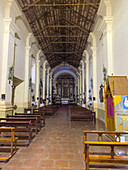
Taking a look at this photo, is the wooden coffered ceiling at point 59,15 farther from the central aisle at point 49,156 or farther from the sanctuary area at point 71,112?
the central aisle at point 49,156

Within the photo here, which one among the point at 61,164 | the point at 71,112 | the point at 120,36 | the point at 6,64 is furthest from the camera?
the point at 71,112

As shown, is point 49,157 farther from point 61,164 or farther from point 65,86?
point 65,86

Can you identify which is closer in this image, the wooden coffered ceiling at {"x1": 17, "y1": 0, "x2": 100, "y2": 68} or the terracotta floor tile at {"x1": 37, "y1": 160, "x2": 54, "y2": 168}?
the terracotta floor tile at {"x1": 37, "y1": 160, "x2": 54, "y2": 168}

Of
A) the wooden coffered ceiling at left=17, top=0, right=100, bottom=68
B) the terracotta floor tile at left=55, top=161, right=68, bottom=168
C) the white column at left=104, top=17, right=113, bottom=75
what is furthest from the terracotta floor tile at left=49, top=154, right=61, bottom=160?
the wooden coffered ceiling at left=17, top=0, right=100, bottom=68

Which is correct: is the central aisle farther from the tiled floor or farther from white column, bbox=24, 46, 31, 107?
white column, bbox=24, 46, 31, 107

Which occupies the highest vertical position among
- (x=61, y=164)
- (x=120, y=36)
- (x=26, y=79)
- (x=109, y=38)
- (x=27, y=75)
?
(x=109, y=38)

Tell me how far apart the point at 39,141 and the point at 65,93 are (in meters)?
28.1

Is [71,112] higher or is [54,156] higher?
[71,112]

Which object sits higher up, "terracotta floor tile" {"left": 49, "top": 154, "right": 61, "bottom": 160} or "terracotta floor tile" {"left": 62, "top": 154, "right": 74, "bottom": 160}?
"terracotta floor tile" {"left": 49, "top": 154, "right": 61, "bottom": 160}

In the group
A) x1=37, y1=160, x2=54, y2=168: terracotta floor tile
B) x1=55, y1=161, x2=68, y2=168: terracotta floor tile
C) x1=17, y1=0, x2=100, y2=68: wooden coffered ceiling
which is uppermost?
x1=17, y1=0, x2=100, y2=68: wooden coffered ceiling

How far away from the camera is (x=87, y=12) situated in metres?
10.4

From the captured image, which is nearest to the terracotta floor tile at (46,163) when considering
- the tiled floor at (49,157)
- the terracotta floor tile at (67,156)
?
the tiled floor at (49,157)

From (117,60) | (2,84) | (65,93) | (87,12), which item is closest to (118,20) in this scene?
(117,60)

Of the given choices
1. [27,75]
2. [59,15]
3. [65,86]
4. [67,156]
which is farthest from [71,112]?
[65,86]
